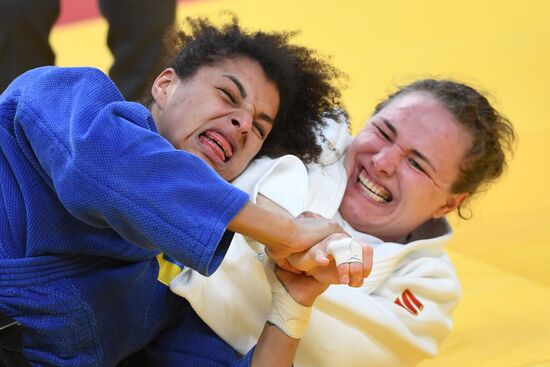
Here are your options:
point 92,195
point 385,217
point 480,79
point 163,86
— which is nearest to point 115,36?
point 163,86

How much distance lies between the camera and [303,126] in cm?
274

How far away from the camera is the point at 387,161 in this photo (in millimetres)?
2758

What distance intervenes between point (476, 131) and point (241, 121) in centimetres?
85

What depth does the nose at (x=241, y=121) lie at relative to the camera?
7.92 ft

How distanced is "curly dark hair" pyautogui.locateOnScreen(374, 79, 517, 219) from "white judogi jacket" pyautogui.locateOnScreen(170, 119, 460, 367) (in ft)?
1.35

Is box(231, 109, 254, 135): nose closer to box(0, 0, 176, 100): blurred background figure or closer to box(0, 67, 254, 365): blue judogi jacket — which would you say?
box(0, 67, 254, 365): blue judogi jacket

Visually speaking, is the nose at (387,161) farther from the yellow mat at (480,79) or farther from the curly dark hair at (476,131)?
the yellow mat at (480,79)

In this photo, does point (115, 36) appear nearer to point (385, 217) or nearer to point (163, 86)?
point (163, 86)

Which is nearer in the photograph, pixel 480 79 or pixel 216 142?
pixel 216 142

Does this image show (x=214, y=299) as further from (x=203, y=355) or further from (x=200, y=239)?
(x=200, y=239)

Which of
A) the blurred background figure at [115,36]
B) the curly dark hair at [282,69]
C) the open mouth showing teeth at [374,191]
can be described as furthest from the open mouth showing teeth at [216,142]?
the blurred background figure at [115,36]

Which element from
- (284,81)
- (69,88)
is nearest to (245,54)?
(284,81)

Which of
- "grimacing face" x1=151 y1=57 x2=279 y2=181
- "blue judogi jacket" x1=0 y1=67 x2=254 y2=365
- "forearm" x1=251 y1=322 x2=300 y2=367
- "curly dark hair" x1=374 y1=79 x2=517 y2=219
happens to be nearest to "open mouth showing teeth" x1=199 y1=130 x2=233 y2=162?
"grimacing face" x1=151 y1=57 x2=279 y2=181

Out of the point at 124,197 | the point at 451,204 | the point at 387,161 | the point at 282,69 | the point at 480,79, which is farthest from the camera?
the point at 480,79
